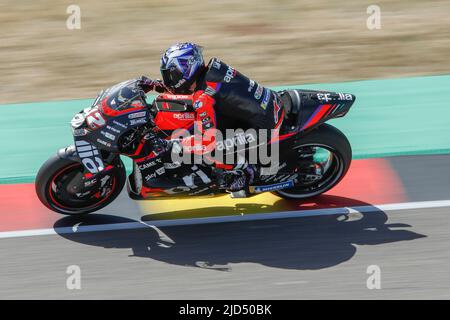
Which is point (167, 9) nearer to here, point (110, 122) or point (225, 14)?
point (225, 14)

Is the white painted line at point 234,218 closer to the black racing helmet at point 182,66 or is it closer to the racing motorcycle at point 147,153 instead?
the racing motorcycle at point 147,153

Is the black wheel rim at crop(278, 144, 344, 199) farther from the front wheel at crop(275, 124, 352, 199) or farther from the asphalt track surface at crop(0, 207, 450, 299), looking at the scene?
the asphalt track surface at crop(0, 207, 450, 299)

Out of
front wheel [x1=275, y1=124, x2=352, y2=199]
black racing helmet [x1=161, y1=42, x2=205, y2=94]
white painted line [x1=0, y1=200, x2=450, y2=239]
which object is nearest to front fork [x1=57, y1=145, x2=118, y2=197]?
white painted line [x1=0, y1=200, x2=450, y2=239]

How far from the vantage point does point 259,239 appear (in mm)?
7176

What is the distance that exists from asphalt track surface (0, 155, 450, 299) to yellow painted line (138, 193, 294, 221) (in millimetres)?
248

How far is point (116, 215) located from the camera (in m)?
7.64

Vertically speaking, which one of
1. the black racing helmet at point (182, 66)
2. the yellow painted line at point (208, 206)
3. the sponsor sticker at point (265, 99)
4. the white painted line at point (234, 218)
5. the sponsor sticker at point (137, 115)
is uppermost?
the black racing helmet at point (182, 66)

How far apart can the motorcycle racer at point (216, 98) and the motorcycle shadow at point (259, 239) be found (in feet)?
1.73

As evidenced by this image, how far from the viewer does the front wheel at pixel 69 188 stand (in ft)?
23.1

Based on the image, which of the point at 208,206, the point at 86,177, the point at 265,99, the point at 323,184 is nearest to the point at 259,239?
the point at 208,206

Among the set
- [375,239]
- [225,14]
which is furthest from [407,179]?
[225,14]

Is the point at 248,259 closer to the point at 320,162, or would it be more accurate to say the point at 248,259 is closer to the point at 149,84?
the point at 320,162

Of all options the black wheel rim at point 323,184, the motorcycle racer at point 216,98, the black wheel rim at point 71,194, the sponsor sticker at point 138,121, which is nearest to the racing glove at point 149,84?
the motorcycle racer at point 216,98

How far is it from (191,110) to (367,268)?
7.38ft
